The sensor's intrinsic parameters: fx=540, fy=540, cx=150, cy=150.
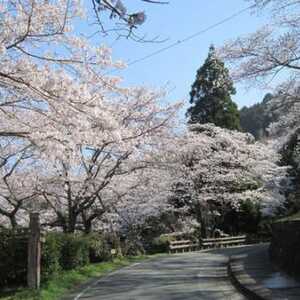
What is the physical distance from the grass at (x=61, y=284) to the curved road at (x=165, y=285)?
0.62m

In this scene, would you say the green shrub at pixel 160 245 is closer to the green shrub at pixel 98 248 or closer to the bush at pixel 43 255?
the green shrub at pixel 98 248

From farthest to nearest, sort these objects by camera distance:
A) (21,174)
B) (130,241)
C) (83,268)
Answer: (130,241), (21,174), (83,268)

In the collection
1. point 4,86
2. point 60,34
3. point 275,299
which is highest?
point 60,34

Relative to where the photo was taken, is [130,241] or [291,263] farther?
[130,241]

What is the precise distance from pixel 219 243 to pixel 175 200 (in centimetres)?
438

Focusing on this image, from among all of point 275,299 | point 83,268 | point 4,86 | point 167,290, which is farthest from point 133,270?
point 4,86

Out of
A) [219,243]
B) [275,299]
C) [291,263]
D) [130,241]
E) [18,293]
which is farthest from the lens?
[219,243]

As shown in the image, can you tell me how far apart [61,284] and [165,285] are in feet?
9.94

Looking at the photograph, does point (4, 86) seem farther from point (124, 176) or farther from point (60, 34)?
point (124, 176)

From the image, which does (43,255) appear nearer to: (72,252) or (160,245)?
(72,252)

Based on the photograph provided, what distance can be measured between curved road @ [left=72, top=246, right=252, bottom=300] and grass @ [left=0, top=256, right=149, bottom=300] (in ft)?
2.02

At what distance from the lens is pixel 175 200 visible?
129 ft

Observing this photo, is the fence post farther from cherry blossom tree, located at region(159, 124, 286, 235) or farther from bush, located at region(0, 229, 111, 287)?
cherry blossom tree, located at region(159, 124, 286, 235)

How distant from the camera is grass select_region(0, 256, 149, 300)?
42.9ft
